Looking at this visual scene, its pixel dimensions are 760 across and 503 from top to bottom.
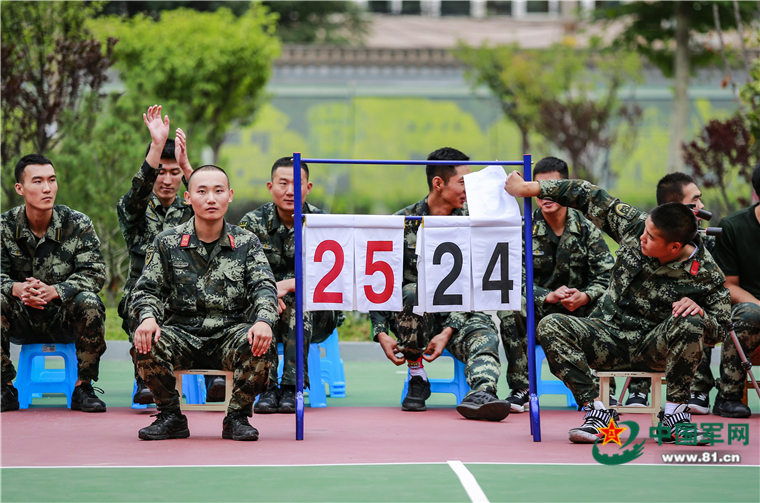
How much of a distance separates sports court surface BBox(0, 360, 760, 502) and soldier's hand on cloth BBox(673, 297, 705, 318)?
67 centimetres

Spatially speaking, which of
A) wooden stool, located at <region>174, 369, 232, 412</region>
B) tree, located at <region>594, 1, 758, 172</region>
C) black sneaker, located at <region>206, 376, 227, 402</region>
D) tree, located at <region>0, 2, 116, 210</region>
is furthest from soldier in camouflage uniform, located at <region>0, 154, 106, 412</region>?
tree, located at <region>594, 1, 758, 172</region>

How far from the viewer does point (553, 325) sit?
510 centimetres

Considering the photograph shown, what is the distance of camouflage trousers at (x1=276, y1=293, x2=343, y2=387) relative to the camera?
6102 mm

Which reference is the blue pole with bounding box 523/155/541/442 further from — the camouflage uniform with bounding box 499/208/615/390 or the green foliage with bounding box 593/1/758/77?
the green foliage with bounding box 593/1/758/77

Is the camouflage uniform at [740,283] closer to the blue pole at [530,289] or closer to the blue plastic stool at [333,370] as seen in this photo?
the blue pole at [530,289]

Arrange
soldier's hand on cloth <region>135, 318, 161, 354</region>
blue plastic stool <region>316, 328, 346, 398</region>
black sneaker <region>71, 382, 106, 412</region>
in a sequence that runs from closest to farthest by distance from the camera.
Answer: soldier's hand on cloth <region>135, 318, 161, 354</region> < black sneaker <region>71, 382, 106, 412</region> < blue plastic stool <region>316, 328, 346, 398</region>

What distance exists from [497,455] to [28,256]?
3.47m

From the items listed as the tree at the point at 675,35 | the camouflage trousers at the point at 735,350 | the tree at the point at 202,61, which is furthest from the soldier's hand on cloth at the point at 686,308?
the tree at the point at 675,35

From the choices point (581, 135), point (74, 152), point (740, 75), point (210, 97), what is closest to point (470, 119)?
point (581, 135)

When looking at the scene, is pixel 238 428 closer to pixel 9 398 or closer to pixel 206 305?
pixel 206 305

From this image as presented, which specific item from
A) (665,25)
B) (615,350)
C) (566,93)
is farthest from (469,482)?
(566,93)

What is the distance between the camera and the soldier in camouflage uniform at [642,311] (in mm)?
4848

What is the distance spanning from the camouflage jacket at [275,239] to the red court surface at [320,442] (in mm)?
1087

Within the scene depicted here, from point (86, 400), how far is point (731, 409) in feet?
13.3
